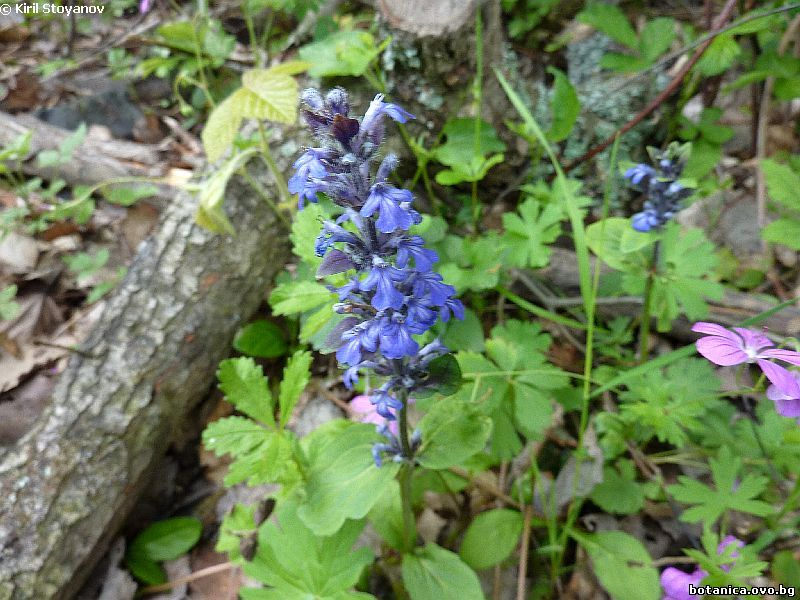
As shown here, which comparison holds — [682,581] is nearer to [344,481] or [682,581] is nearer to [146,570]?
[344,481]

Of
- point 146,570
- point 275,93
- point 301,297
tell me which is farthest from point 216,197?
point 146,570

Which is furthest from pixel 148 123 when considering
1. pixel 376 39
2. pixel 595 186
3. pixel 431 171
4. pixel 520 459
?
pixel 520 459

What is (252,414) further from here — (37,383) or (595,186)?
(595,186)

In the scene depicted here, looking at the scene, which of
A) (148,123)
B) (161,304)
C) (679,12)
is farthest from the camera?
(148,123)

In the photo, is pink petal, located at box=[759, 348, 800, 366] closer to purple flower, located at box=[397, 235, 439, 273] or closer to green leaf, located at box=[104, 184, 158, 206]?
purple flower, located at box=[397, 235, 439, 273]

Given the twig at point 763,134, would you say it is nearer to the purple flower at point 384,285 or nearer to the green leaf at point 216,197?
the purple flower at point 384,285

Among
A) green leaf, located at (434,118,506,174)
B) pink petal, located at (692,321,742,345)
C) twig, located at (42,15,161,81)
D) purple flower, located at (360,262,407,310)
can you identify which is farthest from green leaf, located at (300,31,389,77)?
twig, located at (42,15,161,81)
